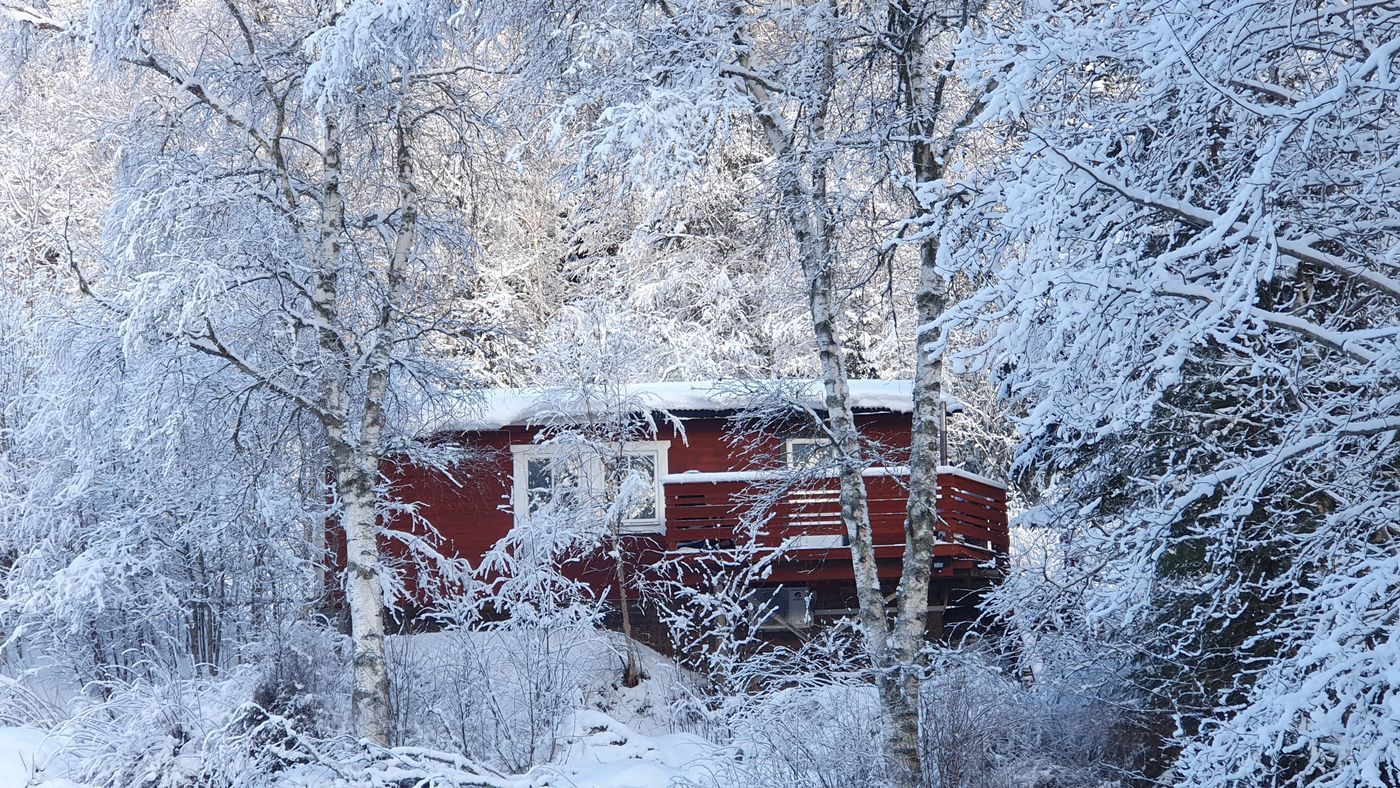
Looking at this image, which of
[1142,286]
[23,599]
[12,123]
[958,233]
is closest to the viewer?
[1142,286]

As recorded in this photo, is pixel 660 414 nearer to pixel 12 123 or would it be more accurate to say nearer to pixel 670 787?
pixel 670 787

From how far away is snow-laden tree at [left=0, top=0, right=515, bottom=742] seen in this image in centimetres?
972

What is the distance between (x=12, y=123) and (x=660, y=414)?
10374 mm

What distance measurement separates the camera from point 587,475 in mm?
14945

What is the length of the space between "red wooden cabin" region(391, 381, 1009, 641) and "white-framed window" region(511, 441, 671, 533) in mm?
22

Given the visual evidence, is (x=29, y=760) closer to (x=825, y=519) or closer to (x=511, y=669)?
(x=511, y=669)

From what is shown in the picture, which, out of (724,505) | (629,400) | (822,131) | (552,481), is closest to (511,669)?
(552,481)

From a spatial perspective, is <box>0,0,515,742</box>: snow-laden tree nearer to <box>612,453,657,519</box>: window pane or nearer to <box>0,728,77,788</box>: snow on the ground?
<box>0,728,77,788</box>: snow on the ground

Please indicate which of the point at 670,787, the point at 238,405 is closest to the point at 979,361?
the point at 670,787

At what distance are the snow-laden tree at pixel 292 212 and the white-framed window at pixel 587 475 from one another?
283 centimetres

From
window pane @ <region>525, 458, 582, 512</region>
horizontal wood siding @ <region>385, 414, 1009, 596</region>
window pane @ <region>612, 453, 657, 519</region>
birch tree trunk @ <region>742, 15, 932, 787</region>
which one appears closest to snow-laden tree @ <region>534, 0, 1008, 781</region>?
birch tree trunk @ <region>742, 15, 932, 787</region>

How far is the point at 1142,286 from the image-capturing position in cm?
441

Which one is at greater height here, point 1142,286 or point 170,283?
point 170,283

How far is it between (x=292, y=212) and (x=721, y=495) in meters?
5.69
